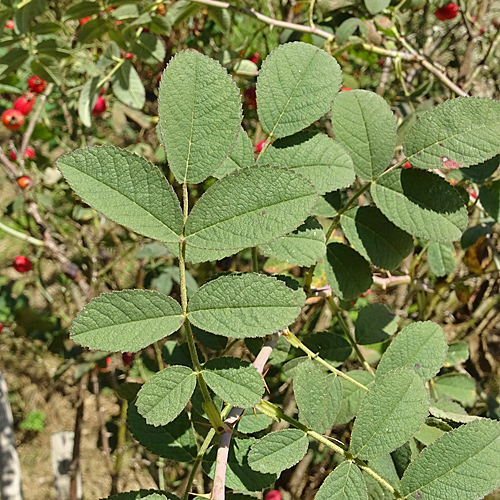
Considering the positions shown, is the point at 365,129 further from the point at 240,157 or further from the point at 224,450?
the point at 224,450

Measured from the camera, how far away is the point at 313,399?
60 cm

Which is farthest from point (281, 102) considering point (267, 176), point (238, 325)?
point (238, 325)

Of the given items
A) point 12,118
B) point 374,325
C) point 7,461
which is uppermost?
point 374,325

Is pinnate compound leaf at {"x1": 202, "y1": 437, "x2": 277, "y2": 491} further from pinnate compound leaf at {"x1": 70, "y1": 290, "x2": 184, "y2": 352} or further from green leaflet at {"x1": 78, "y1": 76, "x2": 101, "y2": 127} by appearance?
green leaflet at {"x1": 78, "y1": 76, "x2": 101, "y2": 127}

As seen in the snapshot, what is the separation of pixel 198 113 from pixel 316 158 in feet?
0.62

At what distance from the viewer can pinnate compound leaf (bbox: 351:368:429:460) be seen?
0.54 metres

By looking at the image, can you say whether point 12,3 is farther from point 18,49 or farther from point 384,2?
point 384,2

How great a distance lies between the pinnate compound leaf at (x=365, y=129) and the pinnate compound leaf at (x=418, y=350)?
23 centimetres

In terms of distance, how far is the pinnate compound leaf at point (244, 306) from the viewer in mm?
495

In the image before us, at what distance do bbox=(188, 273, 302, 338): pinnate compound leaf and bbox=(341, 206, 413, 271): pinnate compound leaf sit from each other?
0.26m

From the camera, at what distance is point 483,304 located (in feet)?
5.59

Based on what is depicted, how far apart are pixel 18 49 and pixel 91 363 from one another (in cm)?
86

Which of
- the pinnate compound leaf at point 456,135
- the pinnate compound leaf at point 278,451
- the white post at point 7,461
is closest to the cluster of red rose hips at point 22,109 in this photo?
the white post at point 7,461

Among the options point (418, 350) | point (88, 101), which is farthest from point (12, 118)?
point (418, 350)
